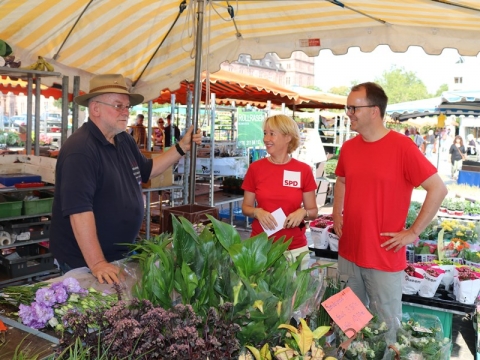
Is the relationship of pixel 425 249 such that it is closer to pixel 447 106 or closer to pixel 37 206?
pixel 37 206

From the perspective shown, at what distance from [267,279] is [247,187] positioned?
1.63 m

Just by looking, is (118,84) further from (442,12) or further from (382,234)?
(442,12)

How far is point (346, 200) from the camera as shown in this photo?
2.83 meters

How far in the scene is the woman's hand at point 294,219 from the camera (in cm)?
283

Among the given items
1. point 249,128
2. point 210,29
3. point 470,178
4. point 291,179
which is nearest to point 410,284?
point 291,179

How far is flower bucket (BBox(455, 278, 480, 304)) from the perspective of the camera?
2957 millimetres

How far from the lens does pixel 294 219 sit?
9.31ft

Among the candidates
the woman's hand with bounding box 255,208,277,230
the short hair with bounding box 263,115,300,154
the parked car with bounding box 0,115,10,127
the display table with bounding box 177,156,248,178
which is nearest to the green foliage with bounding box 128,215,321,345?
the woman's hand with bounding box 255,208,277,230

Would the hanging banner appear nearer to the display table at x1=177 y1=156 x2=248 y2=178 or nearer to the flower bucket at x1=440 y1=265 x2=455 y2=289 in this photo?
the display table at x1=177 y1=156 x2=248 y2=178

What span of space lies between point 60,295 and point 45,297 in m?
0.05

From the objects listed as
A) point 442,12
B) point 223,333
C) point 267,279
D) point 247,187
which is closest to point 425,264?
point 247,187

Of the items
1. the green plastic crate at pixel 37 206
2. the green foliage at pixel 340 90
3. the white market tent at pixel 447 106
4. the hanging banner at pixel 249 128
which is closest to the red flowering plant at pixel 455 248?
the green plastic crate at pixel 37 206

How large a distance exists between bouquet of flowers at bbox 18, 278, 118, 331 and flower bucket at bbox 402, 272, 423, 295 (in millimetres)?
2065

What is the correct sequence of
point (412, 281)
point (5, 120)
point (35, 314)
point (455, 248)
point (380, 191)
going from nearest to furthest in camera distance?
point (35, 314), point (380, 191), point (412, 281), point (455, 248), point (5, 120)
